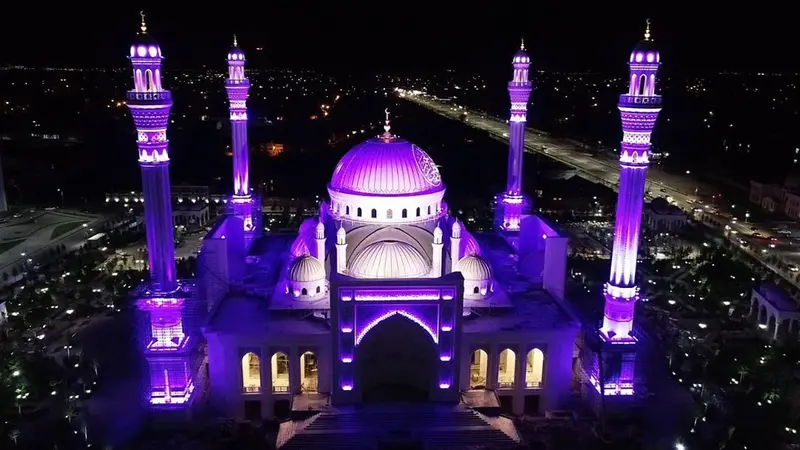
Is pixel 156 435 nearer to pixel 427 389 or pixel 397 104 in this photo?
pixel 427 389

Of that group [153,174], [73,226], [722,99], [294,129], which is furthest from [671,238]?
[722,99]

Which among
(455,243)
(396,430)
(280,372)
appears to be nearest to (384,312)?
(396,430)

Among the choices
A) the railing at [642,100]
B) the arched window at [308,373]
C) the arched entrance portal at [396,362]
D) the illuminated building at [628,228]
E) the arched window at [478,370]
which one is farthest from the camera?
the arched window at [478,370]

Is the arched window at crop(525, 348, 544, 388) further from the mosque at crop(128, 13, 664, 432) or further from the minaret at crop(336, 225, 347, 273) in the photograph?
the minaret at crop(336, 225, 347, 273)

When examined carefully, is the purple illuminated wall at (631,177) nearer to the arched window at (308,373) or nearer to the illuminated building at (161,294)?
the arched window at (308,373)

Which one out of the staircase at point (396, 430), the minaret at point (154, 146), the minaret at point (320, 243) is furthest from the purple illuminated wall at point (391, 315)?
the minaret at point (154, 146)
